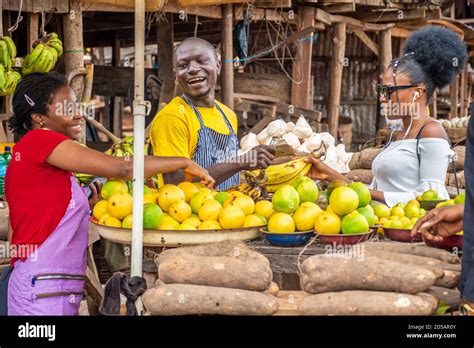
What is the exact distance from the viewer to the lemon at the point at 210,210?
360 cm

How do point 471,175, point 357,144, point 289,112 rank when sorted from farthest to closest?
point 357,144 < point 289,112 < point 471,175

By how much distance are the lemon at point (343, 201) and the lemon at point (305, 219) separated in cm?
11

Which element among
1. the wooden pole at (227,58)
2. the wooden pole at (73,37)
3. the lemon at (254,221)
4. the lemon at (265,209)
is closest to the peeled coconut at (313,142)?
the wooden pole at (227,58)

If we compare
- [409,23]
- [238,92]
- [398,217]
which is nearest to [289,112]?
[238,92]

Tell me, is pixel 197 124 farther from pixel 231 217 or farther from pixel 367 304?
pixel 367 304

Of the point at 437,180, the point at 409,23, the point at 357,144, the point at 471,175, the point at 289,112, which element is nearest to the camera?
the point at 471,175

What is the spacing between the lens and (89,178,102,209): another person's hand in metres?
4.91

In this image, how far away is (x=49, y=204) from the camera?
3.49m

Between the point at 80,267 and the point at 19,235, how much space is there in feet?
1.11

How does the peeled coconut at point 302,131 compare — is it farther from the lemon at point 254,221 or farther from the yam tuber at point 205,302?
the yam tuber at point 205,302

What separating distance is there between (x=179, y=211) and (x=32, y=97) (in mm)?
925

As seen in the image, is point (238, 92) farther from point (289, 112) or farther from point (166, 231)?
point (166, 231)

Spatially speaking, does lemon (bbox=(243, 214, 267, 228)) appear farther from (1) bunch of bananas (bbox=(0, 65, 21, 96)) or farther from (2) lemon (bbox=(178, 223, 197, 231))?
(1) bunch of bananas (bbox=(0, 65, 21, 96))

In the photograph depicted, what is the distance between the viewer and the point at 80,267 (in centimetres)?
364
